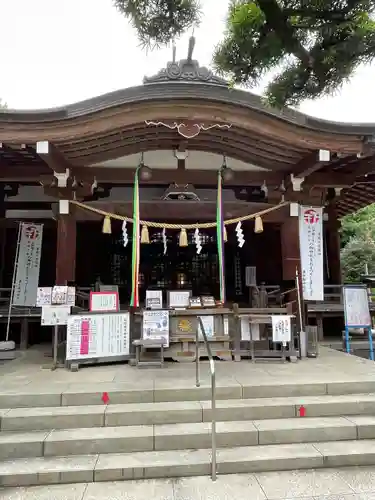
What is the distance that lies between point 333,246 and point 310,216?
350 cm

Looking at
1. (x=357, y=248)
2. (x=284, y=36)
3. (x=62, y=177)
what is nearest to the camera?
(x=284, y=36)

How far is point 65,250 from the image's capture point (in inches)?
281

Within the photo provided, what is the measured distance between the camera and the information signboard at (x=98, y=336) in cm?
595

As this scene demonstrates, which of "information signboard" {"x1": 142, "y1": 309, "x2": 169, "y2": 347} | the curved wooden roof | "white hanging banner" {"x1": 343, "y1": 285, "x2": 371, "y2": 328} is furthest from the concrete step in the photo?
the curved wooden roof

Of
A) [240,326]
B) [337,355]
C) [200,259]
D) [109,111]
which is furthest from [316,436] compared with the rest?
[200,259]

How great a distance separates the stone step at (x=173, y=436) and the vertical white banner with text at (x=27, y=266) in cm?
444

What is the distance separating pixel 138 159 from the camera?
25.1ft

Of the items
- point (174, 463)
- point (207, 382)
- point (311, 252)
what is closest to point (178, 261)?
point (311, 252)

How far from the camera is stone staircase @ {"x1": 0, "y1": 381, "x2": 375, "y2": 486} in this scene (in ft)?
11.5

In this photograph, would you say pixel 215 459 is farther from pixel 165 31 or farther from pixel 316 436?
pixel 165 31

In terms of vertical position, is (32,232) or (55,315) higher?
(32,232)

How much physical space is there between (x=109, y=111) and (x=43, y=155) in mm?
1391

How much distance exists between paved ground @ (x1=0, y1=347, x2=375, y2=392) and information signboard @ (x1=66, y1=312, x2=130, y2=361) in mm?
248

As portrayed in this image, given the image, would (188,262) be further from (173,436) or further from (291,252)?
(173,436)
